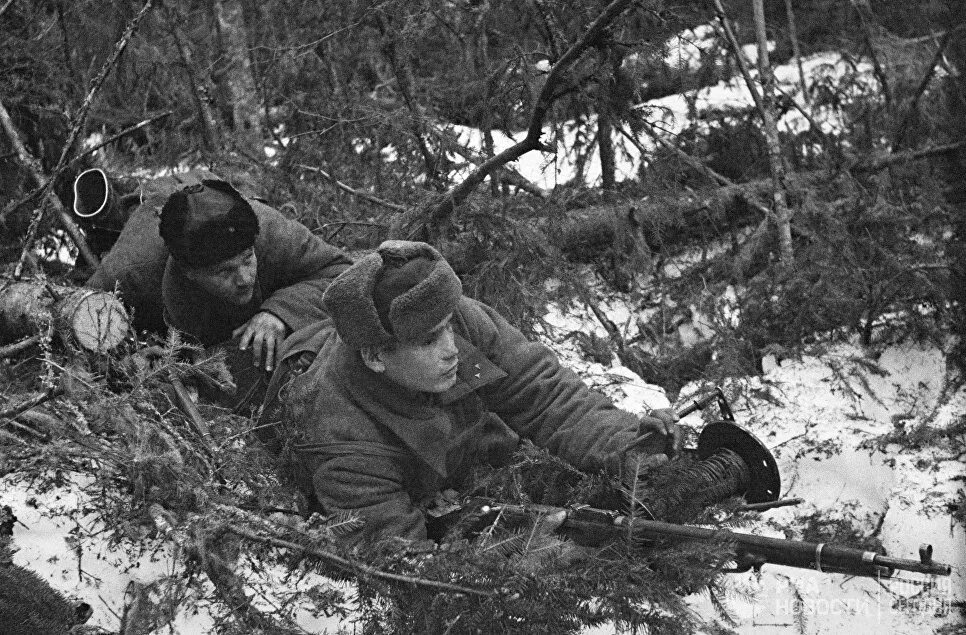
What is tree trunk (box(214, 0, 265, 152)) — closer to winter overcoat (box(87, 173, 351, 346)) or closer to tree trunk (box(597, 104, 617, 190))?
tree trunk (box(597, 104, 617, 190))

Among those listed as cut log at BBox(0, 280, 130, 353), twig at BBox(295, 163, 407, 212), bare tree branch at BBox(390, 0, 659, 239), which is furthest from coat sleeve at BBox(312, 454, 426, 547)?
twig at BBox(295, 163, 407, 212)

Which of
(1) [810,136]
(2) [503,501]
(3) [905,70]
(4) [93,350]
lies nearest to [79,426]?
(4) [93,350]

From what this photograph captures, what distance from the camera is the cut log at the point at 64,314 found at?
13.8 feet

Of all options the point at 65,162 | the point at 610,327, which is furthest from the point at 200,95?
the point at 610,327

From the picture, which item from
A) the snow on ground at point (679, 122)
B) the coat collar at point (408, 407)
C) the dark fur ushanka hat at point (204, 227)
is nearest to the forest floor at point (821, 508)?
the coat collar at point (408, 407)

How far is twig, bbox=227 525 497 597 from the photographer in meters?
2.85

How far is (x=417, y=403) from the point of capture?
3633 millimetres

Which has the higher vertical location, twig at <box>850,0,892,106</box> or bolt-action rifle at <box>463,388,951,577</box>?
twig at <box>850,0,892,106</box>

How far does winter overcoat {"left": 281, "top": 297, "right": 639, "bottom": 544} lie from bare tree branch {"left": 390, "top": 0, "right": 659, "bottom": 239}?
651mm

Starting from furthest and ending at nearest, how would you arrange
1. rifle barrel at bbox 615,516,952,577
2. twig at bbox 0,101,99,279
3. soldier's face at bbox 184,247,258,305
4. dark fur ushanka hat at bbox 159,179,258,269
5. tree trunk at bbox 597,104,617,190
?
tree trunk at bbox 597,104,617,190 → twig at bbox 0,101,99,279 → soldier's face at bbox 184,247,258,305 → dark fur ushanka hat at bbox 159,179,258,269 → rifle barrel at bbox 615,516,952,577

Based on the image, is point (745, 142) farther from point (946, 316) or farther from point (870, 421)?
point (870, 421)

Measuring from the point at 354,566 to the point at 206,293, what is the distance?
1881 millimetres

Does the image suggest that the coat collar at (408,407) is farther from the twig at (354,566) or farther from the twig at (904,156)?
the twig at (904,156)

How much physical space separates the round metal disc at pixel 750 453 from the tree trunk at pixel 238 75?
13.5ft
